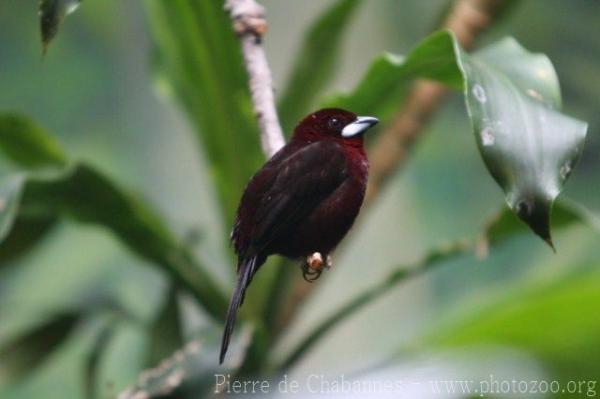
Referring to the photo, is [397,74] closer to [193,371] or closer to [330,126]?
[330,126]

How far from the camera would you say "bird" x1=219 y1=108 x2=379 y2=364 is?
0.87 m

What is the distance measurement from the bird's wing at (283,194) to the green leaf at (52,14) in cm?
26

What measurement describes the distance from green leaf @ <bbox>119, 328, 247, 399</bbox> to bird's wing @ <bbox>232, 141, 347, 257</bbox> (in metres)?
0.62

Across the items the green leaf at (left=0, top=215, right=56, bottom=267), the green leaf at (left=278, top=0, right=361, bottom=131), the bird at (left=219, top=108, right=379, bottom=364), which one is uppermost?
the bird at (left=219, top=108, right=379, bottom=364)

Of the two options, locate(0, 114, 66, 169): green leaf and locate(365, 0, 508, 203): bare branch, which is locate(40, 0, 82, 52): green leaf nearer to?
locate(0, 114, 66, 169): green leaf

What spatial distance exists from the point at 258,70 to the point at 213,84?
71 cm

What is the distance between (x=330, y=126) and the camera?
3.15 ft

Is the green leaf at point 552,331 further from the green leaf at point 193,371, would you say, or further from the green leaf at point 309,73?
the green leaf at point 309,73

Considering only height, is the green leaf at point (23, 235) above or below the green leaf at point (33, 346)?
above

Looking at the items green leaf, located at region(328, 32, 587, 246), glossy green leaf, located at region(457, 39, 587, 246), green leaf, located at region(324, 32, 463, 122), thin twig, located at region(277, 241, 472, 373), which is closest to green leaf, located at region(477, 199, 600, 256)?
thin twig, located at region(277, 241, 472, 373)

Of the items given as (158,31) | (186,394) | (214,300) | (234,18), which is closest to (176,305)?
(214,300)

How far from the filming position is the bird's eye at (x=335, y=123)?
3.14 feet

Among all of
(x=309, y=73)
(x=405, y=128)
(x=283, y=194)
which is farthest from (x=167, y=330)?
(x=283, y=194)

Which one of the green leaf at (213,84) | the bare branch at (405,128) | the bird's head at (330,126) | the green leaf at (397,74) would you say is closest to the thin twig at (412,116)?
the bare branch at (405,128)
